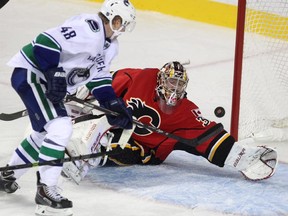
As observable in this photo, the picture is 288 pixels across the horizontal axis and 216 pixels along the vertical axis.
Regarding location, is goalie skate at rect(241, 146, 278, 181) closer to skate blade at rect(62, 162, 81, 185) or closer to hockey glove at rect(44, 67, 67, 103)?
skate blade at rect(62, 162, 81, 185)

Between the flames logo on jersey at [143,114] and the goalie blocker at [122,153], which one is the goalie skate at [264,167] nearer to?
the goalie blocker at [122,153]

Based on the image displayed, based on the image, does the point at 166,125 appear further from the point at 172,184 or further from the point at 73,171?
the point at 73,171

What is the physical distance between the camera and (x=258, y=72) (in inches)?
192

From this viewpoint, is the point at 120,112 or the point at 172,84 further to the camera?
the point at 172,84

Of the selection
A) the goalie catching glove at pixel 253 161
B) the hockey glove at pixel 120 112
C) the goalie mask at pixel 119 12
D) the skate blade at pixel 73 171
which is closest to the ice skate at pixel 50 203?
the skate blade at pixel 73 171

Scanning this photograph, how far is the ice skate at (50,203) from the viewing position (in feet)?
11.1

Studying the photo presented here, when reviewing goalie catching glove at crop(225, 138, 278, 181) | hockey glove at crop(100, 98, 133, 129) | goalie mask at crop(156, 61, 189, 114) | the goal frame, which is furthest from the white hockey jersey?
the goal frame

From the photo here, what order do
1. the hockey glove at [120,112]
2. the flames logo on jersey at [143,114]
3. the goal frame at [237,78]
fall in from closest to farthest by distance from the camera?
the hockey glove at [120,112]
the flames logo on jersey at [143,114]
the goal frame at [237,78]

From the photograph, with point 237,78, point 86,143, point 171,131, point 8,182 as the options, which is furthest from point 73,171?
point 237,78

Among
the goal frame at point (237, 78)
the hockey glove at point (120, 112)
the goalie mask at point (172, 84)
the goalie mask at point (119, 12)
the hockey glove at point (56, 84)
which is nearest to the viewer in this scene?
the hockey glove at point (56, 84)

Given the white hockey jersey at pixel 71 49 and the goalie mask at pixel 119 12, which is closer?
the white hockey jersey at pixel 71 49

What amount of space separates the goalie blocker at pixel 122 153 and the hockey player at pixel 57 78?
150 mm

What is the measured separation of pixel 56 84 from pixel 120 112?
1.45 ft

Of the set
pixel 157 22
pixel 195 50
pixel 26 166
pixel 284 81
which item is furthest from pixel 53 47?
pixel 157 22
